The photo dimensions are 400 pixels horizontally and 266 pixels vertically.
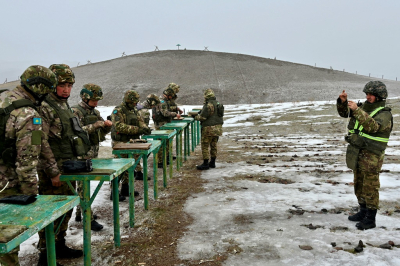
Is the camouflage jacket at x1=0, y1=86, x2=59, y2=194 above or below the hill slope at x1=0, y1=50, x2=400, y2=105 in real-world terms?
below

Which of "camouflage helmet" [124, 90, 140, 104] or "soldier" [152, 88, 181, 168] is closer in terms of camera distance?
"camouflage helmet" [124, 90, 140, 104]

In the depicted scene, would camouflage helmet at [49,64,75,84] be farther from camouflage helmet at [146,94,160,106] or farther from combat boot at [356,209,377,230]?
camouflage helmet at [146,94,160,106]

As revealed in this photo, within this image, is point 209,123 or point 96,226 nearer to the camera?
point 96,226

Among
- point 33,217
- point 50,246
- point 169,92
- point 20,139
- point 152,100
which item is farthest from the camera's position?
point 169,92

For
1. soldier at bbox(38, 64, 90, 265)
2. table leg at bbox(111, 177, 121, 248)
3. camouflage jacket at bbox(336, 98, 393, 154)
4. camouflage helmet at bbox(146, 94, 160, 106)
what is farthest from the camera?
camouflage helmet at bbox(146, 94, 160, 106)

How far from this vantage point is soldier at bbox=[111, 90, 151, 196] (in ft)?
21.1

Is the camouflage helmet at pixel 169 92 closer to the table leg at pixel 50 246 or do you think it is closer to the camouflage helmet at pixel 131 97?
the camouflage helmet at pixel 131 97

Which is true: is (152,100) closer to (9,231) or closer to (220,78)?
(9,231)

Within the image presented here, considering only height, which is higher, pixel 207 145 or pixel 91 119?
pixel 91 119

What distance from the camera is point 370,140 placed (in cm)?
461

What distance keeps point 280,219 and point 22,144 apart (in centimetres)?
371

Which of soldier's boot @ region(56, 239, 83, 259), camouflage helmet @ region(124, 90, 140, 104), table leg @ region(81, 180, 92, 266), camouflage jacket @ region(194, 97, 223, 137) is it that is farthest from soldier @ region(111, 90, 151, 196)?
table leg @ region(81, 180, 92, 266)

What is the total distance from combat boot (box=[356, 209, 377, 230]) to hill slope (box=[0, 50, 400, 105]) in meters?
31.9

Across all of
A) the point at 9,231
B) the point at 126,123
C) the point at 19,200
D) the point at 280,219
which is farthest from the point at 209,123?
the point at 9,231
